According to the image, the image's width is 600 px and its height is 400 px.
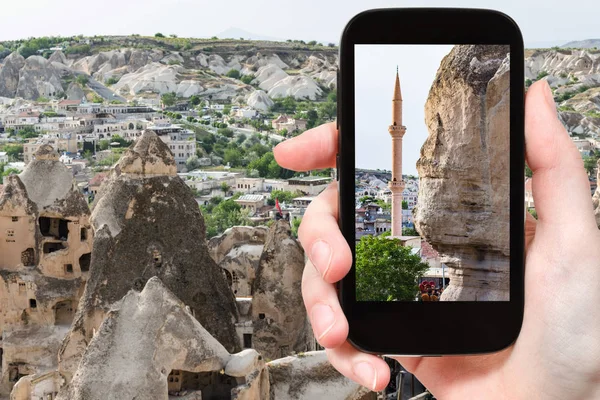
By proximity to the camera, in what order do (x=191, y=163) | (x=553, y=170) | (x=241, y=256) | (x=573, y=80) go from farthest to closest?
(x=573, y=80) < (x=191, y=163) < (x=241, y=256) < (x=553, y=170)

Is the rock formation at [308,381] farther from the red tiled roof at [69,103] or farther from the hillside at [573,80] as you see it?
the red tiled roof at [69,103]

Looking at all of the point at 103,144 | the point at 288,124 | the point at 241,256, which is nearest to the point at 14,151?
the point at 103,144

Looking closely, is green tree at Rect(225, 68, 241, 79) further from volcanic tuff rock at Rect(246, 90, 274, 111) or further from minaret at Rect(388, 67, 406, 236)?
minaret at Rect(388, 67, 406, 236)

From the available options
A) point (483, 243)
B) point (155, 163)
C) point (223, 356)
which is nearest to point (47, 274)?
point (155, 163)

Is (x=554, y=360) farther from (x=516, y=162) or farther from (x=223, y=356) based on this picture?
(x=223, y=356)

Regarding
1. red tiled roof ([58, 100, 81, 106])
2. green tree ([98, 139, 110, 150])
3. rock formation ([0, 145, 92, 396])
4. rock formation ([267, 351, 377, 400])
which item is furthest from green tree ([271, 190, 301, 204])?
red tiled roof ([58, 100, 81, 106])

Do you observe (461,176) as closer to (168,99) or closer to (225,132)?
(225,132)
